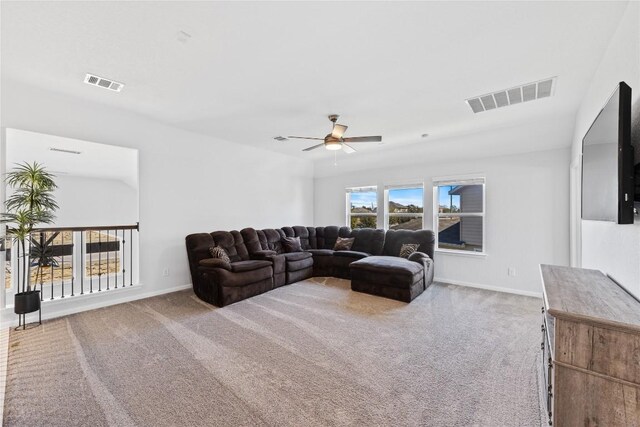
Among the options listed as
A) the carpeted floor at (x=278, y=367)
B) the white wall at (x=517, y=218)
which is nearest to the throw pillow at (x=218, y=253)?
the carpeted floor at (x=278, y=367)

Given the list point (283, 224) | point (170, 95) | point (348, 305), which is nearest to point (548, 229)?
point (348, 305)

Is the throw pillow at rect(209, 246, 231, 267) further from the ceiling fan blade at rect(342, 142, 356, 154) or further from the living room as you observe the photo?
the ceiling fan blade at rect(342, 142, 356, 154)

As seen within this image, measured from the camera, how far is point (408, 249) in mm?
5000

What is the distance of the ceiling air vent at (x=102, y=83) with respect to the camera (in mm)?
2830

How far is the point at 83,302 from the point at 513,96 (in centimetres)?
612

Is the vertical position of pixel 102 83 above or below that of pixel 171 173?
above

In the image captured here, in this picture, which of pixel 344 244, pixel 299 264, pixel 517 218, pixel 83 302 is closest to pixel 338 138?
pixel 299 264

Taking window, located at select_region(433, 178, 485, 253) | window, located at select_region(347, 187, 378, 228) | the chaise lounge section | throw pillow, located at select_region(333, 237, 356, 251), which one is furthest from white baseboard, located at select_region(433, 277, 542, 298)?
window, located at select_region(347, 187, 378, 228)

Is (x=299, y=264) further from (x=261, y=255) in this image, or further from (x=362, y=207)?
(x=362, y=207)

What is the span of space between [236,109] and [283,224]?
11.1 ft

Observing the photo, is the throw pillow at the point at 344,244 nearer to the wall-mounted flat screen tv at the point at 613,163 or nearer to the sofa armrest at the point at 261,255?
the sofa armrest at the point at 261,255

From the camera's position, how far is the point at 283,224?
656 centimetres

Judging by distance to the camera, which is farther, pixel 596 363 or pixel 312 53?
pixel 312 53

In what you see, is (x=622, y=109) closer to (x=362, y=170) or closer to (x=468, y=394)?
(x=468, y=394)
